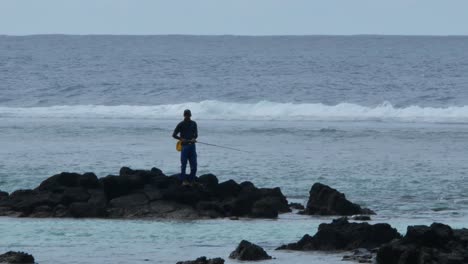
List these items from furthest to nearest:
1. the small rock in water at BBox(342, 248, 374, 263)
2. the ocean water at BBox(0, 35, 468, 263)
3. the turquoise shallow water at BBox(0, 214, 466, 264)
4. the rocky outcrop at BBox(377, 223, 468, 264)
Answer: the ocean water at BBox(0, 35, 468, 263) → the turquoise shallow water at BBox(0, 214, 466, 264) → the small rock in water at BBox(342, 248, 374, 263) → the rocky outcrop at BBox(377, 223, 468, 264)

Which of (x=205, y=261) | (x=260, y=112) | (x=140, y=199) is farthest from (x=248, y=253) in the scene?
(x=260, y=112)

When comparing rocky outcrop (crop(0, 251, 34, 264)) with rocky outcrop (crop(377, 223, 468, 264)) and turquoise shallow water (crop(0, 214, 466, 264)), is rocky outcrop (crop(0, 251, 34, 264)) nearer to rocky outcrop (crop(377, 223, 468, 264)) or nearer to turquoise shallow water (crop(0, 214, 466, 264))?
turquoise shallow water (crop(0, 214, 466, 264))

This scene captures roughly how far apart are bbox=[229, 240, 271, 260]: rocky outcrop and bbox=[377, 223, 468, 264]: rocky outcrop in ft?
4.99

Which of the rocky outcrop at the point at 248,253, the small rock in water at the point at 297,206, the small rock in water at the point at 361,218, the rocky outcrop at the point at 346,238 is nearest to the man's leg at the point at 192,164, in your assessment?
the small rock in water at the point at 297,206

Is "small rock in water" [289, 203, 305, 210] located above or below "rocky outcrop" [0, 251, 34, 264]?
above

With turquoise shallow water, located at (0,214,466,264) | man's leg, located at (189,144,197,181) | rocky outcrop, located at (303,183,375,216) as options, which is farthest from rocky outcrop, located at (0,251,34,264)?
man's leg, located at (189,144,197,181)

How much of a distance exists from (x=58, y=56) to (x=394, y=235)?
8987 centimetres

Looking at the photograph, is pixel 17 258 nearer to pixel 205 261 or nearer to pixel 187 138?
pixel 205 261

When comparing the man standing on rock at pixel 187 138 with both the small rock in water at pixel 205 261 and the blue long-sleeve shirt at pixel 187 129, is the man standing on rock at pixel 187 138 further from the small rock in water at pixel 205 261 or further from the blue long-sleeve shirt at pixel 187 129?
the small rock in water at pixel 205 261

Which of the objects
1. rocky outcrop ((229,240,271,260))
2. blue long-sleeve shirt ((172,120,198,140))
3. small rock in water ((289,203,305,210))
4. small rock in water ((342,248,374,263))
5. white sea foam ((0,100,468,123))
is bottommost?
small rock in water ((342,248,374,263))

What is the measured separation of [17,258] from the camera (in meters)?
15.9

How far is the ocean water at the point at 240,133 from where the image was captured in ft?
62.6

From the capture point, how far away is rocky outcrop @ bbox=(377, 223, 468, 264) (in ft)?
49.9

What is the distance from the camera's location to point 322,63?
95.1m
